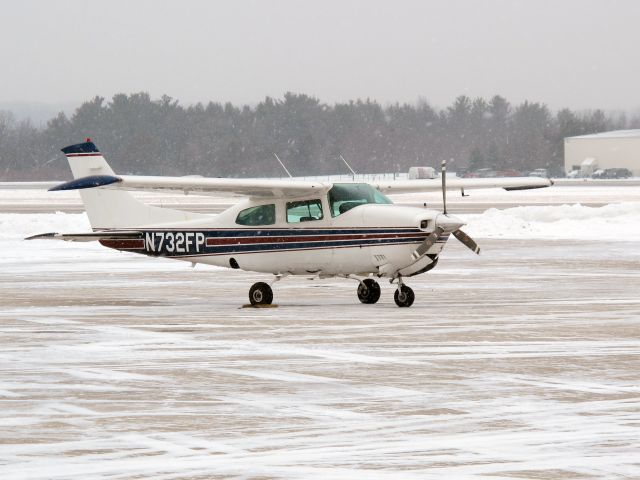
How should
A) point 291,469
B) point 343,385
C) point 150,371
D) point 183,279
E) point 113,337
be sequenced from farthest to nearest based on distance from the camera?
1. point 183,279
2. point 113,337
3. point 150,371
4. point 343,385
5. point 291,469

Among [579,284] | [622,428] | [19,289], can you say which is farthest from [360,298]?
[622,428]

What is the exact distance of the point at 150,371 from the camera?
11.7 m

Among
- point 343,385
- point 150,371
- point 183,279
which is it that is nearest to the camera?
point 343,385

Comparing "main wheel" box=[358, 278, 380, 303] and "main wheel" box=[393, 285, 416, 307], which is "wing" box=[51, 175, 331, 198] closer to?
"main wheel" box=[358, 278, 380, 303]

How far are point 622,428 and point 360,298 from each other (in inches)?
402

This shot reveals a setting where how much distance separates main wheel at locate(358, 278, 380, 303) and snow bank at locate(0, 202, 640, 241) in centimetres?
1641

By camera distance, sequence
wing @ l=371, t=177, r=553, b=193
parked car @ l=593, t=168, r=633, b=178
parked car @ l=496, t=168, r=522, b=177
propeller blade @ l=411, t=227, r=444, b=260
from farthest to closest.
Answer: parked car @ l=496, t=168, r=522, b=177
parked car @ l=593, t=168, r=633, b=178
wing @ l=371, t=177, r=553, b=193
propeller blade @ l=411, t=227, r=444, b=260

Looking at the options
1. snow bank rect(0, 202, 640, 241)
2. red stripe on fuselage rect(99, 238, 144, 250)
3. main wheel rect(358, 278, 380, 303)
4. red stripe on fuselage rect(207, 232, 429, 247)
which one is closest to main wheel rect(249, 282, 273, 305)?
red stripe on fuselage rect(207, 232, 429, 247)

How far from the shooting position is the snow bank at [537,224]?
3600 cm

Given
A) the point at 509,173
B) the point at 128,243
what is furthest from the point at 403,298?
the point at 509,173

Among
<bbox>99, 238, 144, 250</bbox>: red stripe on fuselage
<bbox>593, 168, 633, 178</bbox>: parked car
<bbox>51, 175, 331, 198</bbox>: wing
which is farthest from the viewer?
<bbox>593, 168, 633, 178</bbox>: parked car

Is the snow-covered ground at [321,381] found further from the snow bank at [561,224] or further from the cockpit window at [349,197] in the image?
the snow bank at [561,224]

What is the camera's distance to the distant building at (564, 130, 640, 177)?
121 m

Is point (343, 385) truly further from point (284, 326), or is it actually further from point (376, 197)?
point (376, 197)
